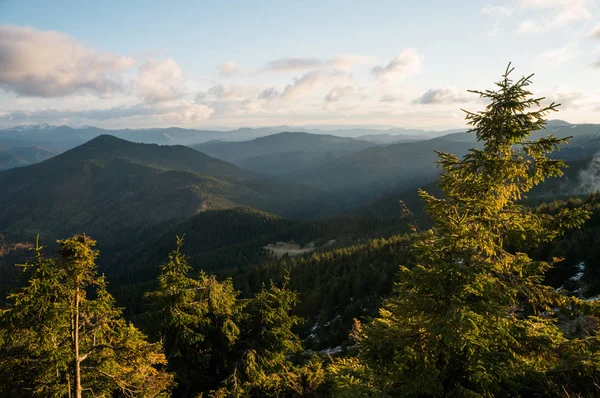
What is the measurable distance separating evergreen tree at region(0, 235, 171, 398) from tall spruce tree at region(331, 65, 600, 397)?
27.6ft

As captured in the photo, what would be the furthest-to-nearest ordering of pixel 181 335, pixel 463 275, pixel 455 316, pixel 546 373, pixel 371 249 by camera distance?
1. pixel 371 249
2. pixel 181 335
3. pixel 546 373
4. pixel 463 275
5. pixel 455 316

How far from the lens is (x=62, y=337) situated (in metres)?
9.92

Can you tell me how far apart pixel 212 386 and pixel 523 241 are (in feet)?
54.8

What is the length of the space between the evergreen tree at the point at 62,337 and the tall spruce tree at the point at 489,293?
27.6 feet

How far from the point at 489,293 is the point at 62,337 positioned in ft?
43.7

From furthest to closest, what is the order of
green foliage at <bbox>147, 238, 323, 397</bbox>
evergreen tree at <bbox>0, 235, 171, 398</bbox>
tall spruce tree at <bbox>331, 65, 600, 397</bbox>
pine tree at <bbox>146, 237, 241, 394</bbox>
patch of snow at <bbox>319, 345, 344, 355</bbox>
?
patch of snow at <bbox>319, 345, 344, 355</bbox>
pine tree at <bbox>146, 237, 241, 394</bbox>
green foliage at <bbox>147, 238, 323, 397</bbox>
evergreen tree at <bbox>0, 235, 171, 398</bbox>
tall spruce tree at <bbox>331, 65, 600, 397</bbox>

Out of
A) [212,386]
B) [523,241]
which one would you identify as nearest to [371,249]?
[212,386]

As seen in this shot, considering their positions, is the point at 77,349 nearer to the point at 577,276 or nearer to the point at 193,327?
the point at 193,327

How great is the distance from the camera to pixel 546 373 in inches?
356

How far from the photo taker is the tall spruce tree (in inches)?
325

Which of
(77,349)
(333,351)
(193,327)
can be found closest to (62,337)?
(77,349)

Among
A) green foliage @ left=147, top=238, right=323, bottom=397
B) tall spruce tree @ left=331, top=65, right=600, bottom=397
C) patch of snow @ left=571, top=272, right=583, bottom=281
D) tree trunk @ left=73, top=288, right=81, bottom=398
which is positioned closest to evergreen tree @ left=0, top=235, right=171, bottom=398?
tree trunk @ left=73, top=288, right=81, bottom=398

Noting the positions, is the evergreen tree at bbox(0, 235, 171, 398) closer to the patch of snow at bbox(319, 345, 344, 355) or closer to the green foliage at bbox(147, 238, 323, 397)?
the green foliage at bbox(147, 238, 323, 397)

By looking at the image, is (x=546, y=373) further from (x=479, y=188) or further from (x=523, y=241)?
(x=479, y=188)
